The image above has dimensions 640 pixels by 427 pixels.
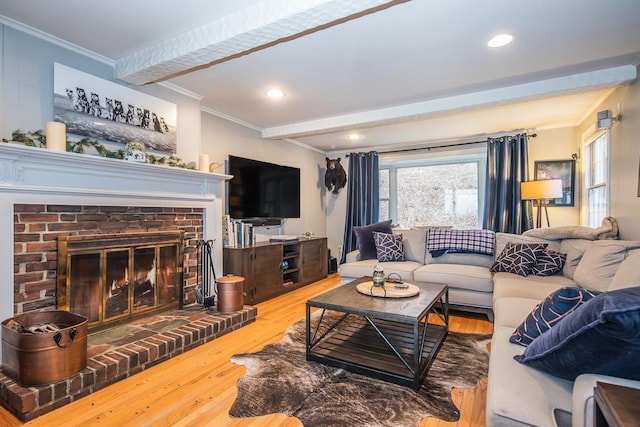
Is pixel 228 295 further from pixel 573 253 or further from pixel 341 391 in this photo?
pixel 573 253

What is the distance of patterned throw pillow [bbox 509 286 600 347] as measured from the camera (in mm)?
1353

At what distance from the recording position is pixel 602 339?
2.99 feet

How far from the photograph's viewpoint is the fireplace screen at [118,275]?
2271mm

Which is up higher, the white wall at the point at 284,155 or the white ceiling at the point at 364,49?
the white ceiling at the point at 364,49

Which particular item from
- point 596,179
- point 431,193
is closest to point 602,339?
point 596,179

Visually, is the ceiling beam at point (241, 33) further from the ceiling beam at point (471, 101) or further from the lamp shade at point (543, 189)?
the lamp shade at point (543, 189)

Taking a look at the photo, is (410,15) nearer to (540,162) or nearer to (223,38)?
(223,38)

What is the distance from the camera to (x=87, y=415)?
5.53 feet

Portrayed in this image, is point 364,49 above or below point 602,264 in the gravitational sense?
above

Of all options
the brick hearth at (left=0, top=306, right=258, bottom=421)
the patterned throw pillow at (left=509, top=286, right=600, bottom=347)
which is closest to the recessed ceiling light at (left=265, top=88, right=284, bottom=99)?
the brick hearth at (left=0, top=306, right=258, bottom=421)

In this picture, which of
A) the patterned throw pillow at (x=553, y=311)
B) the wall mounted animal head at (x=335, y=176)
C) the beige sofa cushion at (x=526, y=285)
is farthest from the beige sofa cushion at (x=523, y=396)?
the wall mounted animal head at (x=335, y=176)

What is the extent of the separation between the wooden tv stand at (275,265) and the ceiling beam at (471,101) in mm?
1570

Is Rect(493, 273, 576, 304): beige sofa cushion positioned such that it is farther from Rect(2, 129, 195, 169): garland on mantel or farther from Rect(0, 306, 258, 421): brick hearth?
Rect(2, 129, 195, 169): garland on mantel

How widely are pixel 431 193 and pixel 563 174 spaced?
5.72 ft
